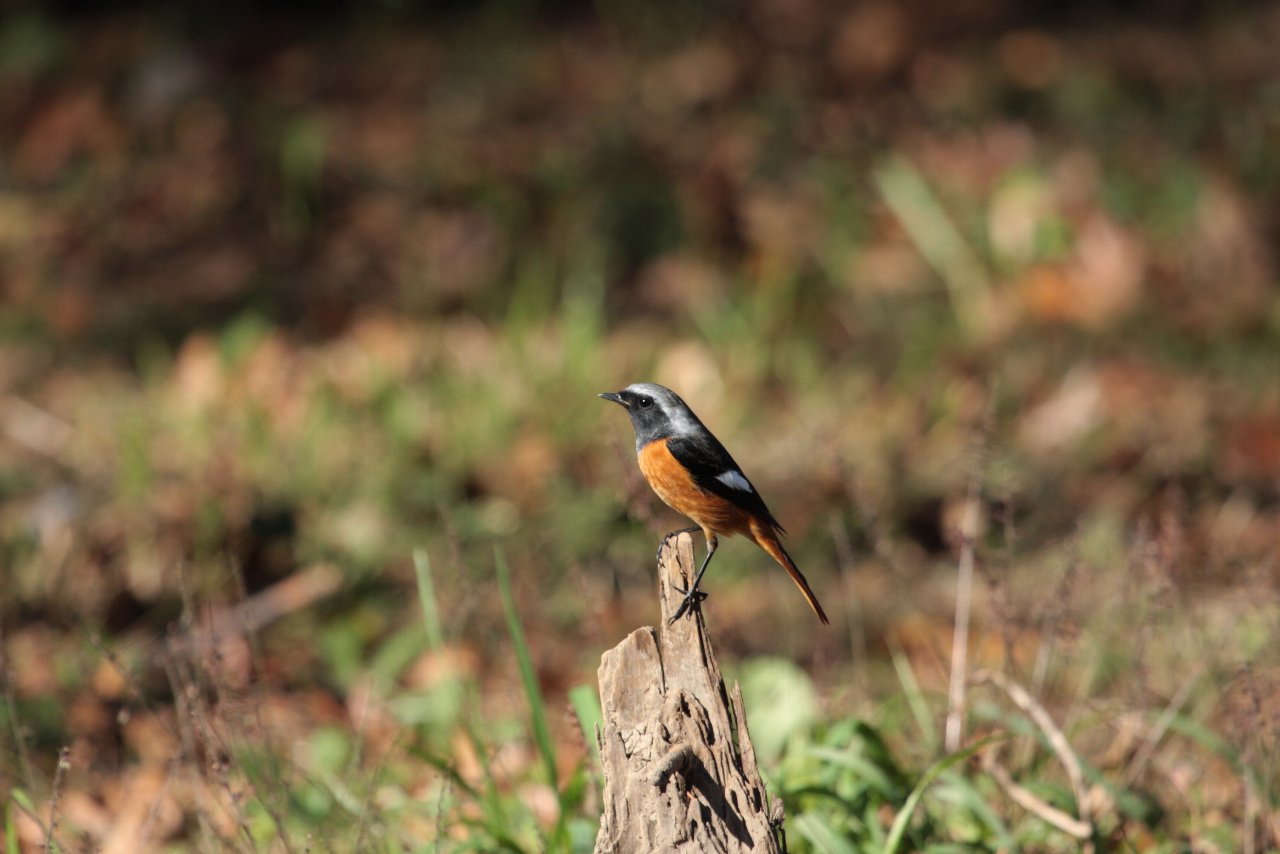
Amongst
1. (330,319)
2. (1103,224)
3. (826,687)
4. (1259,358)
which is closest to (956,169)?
(1103,224)

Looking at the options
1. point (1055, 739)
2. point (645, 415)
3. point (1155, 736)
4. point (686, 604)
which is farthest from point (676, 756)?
point (1155, 736)

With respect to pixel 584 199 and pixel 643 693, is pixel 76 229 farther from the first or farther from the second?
pixel 643 693

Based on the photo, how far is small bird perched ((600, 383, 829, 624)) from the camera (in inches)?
117

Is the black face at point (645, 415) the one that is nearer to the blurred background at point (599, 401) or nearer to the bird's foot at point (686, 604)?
the blurred background at point (599, 401)

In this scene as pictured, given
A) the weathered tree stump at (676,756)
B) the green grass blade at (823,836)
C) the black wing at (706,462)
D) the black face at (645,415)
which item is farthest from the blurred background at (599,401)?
the weathered tree stump at (676,756)

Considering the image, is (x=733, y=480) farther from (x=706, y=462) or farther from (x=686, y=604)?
(x=686, y=604)

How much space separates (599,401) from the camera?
5.69m

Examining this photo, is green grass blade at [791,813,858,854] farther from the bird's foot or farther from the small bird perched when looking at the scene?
the bird's foot

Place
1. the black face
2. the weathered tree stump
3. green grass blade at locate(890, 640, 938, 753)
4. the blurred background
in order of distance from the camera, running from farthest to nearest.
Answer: green grass blade at locate(890, 640, 938, 753)
the blurred background
the black face
the weathered tree stump

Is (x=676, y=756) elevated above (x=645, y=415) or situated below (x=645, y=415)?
below

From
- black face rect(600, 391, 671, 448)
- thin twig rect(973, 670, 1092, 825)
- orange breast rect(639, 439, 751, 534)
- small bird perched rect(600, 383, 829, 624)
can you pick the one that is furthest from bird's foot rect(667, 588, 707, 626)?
thin twig rect(973, 670, 1092, 825)

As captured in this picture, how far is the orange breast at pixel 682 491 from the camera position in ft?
9.76

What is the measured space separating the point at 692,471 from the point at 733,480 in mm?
116

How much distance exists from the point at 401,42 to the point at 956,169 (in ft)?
12.8
